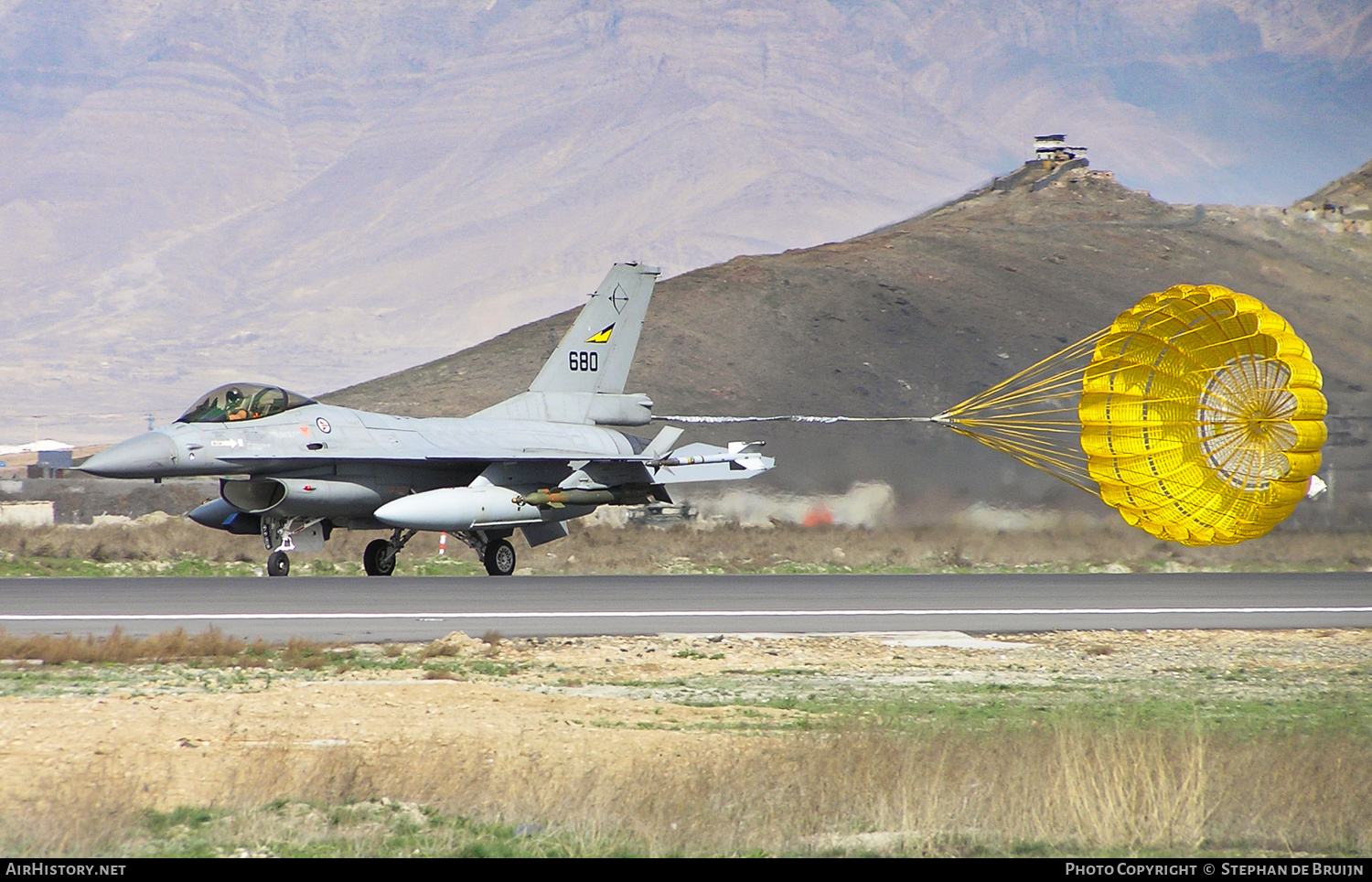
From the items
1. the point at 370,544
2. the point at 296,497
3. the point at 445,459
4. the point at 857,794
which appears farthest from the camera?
the point at 370,544

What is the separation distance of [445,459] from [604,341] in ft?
14.9

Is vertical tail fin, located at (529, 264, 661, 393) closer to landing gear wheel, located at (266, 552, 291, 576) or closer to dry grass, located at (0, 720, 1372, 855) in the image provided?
landing gear wheel, located at (266, 552, 291, 576)

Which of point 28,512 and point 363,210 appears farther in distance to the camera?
point 363,210

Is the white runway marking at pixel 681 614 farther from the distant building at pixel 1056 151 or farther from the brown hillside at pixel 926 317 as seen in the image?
the distant building at pixel 1056 151

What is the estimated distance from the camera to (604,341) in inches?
1033

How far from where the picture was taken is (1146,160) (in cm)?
19850

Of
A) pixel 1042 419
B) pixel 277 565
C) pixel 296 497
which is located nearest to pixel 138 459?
pixel 296 497

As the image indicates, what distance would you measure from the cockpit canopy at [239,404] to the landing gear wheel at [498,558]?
402 cm

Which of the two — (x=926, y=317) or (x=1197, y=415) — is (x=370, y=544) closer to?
(x=1197, y=415)

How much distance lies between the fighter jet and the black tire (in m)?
0.02

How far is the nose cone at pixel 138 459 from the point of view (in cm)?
1975

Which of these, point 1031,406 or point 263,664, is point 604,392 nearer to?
point 263,664

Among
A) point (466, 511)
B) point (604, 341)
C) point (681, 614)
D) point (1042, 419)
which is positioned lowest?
point (681, 614)

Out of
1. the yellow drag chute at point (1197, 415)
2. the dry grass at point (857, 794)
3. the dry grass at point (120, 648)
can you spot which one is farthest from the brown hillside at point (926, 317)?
the dry grass at point (857, 794)
